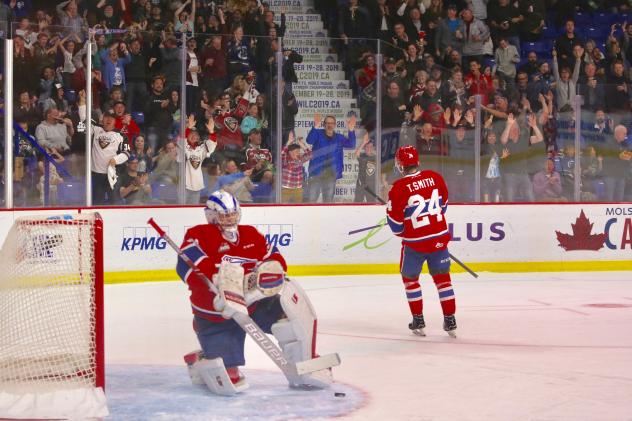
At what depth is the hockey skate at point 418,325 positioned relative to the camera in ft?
26.0

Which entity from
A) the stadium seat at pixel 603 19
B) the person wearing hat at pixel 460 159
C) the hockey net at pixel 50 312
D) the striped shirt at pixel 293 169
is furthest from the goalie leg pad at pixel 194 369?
the stadium seat at pixel 603 19

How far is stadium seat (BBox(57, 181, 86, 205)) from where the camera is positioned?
1034 centimetres

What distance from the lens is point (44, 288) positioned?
5.54m

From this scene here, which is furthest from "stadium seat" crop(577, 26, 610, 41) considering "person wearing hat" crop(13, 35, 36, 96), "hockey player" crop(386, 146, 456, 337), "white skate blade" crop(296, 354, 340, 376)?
"white skate blade" crop(296, 354, 340, 376)

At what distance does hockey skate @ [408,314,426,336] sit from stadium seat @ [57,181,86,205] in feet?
12.8

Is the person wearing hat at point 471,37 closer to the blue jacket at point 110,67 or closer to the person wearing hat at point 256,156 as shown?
the person wearing hat at point 256,156

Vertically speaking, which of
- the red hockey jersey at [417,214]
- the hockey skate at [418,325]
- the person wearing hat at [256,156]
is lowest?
the hockey skate at [418,325]

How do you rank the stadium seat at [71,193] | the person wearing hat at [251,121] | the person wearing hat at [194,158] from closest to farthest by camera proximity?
1. the stadium seat at [71,193]
2. the person wearing hat at [194,158]
3. the person wearing hat at [251,121]

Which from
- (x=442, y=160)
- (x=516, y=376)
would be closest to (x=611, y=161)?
(x=442, y=160)

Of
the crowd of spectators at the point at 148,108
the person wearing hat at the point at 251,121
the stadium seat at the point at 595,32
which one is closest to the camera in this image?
the crowd of spectators at the point at 148,108

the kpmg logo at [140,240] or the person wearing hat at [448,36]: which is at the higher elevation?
the person wearing hat at [448,36]

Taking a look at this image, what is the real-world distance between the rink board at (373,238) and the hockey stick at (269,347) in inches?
200

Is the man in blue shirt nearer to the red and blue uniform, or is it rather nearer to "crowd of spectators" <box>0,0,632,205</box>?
"crowd of spectators" <box>0,0,632,205</box>

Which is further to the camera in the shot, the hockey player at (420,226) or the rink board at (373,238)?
the rink board at (373,238)
